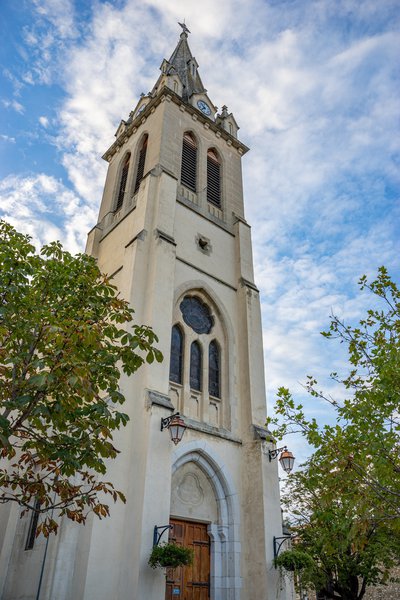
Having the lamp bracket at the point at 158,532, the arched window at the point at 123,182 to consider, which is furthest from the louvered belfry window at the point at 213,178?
the lamp bracket at the point at 158,532

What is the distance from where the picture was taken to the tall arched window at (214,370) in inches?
653

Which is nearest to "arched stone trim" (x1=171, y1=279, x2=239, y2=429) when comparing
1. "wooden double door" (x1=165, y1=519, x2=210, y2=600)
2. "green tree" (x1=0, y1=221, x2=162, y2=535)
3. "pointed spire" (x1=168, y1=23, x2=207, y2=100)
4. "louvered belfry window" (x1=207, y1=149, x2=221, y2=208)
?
"wooden double door" (x1=165, y1=519, x2=210, y2=600)

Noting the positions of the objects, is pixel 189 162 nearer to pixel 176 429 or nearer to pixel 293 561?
pixel 176 429

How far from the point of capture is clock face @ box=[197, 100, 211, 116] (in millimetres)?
25497

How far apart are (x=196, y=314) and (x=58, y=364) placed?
11018 millimetres

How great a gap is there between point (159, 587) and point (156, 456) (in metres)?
2.93

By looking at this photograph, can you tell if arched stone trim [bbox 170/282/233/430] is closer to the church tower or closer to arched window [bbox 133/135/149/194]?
the church tower

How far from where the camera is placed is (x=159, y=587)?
35.9ft

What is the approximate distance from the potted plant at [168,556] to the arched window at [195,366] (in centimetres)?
572

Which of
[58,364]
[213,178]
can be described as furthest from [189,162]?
[58,364]

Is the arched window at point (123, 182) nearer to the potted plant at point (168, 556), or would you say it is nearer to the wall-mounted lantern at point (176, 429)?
the wall-mounted lantern at point (176, 429)

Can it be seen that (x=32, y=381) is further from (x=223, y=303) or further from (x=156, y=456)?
(x=223, y=303)

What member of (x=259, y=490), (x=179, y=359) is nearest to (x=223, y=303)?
(x=179, y=359)

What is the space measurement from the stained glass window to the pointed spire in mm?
15108
